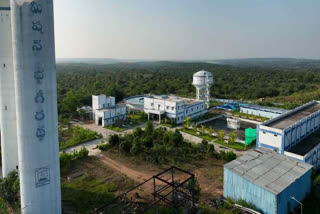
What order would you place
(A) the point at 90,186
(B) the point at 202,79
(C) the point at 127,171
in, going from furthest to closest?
(B) the point at 202,79 → (C) the point at 127,171 → (A) the point at 90,186

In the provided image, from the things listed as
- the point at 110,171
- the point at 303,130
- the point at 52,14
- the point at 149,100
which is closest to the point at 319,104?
the point at 303,130

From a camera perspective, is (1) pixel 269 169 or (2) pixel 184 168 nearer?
(1) pixel 269 169

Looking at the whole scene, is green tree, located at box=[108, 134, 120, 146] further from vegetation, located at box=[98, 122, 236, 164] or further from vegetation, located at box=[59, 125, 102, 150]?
vegetation, located at box=[59, 125, 102, 150]

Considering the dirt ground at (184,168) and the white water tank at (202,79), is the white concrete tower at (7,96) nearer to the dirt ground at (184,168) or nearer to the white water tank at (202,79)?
the dirt ground at (184,168)

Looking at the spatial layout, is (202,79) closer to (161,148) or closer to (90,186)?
(161,148)

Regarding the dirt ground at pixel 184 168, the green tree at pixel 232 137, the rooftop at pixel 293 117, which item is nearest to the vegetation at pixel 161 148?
the dirt ground at pixel 184 168

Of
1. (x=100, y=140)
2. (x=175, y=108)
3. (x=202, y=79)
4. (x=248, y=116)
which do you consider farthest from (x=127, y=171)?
(x=202, y=79)
